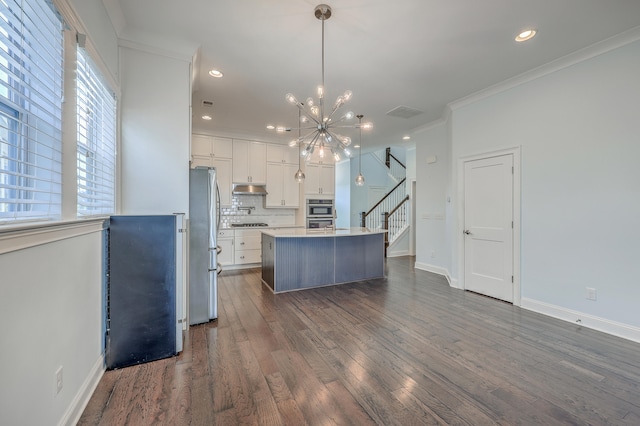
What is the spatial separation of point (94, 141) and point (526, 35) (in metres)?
4.06

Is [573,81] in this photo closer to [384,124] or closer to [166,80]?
[384,124]

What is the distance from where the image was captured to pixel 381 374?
6.64 ft

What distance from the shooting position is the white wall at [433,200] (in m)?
5.07

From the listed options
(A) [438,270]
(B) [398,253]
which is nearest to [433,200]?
(A) [438,270]

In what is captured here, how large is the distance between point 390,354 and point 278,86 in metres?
3.51

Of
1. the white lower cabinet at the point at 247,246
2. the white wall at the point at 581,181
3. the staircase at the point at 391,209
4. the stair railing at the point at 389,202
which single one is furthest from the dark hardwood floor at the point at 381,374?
the stair railing at the point at 389,202

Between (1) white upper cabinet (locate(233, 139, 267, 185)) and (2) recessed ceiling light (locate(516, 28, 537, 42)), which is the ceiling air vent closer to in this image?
(2) recessed ceiling light (locate(516, 28, 537, 42))

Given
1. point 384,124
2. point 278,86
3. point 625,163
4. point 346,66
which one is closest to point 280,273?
point 278,86

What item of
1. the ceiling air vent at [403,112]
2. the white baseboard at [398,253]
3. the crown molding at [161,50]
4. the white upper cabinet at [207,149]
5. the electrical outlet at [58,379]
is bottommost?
the white baseboard at [398,253]

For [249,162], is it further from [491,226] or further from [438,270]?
[491,226]

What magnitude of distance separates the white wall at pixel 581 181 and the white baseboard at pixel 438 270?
3.37ft

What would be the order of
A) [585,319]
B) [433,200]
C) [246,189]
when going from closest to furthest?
[585,319]
[433,200]
[246,189]

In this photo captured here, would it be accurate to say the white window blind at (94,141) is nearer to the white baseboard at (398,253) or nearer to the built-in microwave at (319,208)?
the built-in microwave at (319,208)

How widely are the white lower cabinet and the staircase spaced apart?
11.1 feet
